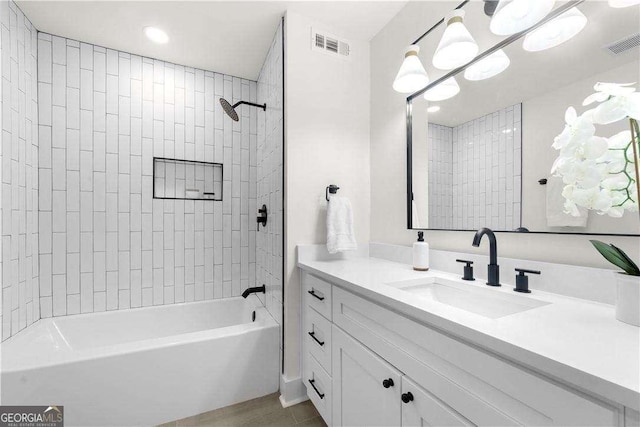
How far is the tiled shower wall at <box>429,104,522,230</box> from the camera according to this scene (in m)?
1.09

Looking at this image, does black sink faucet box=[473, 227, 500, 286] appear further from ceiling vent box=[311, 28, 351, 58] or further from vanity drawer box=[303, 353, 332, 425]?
ceiling vent box=[311, 28, 351, 58]

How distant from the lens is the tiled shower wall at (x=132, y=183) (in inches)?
78.1

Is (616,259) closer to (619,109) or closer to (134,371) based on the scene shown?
(619,109)

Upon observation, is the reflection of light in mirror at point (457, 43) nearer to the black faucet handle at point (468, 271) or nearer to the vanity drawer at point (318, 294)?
the black faucet handle at point (468, 271)

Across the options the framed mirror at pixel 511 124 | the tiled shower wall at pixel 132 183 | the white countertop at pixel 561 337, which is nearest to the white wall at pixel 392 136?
the framed mirror at pixel 511 124

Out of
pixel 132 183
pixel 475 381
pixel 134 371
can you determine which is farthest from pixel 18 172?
pixel 475 381

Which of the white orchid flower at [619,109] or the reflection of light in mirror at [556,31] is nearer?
the white orchid flower at [619,109]

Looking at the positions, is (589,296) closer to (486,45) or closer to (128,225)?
(486,45)

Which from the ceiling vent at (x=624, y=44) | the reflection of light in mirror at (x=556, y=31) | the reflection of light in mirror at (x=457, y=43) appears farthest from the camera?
the reflection of light in mirror at (x=457, y=43)

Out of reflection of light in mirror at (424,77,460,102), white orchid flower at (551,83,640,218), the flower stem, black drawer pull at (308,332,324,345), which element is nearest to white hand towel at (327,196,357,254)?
black drawer pull at (308,332,324,345)

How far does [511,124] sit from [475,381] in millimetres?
976

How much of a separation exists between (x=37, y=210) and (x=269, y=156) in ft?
5.46

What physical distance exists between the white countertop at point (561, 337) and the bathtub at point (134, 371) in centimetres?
115

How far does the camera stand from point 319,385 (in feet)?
4.66
